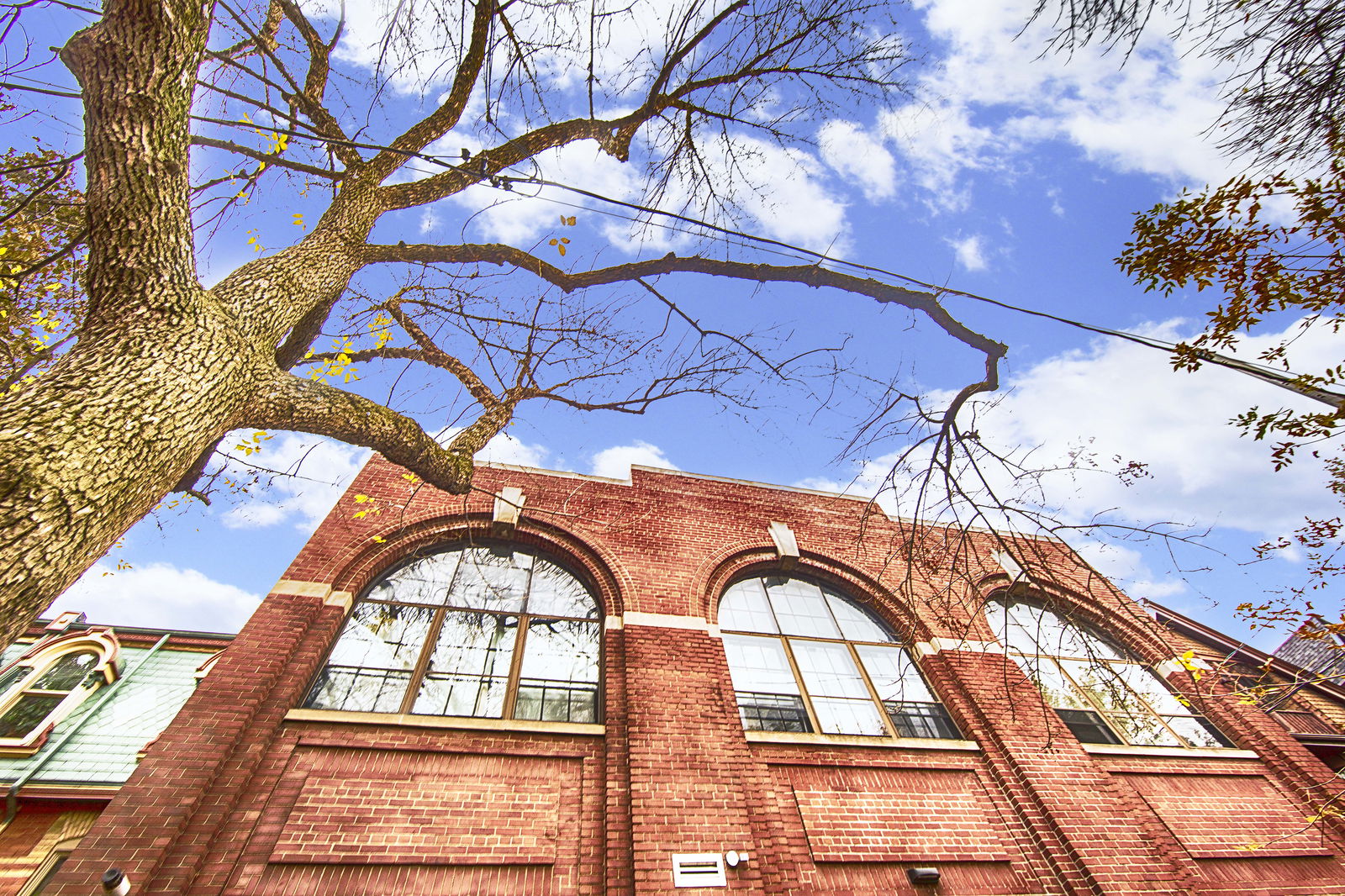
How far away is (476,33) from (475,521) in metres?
5.86

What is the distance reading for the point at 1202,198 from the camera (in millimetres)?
4648

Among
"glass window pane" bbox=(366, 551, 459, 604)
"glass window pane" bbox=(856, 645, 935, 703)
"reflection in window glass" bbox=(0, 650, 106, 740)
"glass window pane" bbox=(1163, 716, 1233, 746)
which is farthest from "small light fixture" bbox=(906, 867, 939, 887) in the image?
"reflection in window glass" bbox=(0, 650, 106, 740)

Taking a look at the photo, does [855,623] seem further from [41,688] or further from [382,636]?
[41,688]

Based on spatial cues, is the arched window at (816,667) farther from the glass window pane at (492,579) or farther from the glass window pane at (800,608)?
the glass window pane at (492,579)

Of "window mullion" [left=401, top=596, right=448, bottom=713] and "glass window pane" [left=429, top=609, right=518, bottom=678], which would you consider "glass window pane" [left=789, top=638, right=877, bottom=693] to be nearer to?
"glass window pane" [left=429, top=609, right=518, bottom=678]

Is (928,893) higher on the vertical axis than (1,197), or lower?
lower

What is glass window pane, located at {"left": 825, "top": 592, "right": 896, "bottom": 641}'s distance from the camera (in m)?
8.85

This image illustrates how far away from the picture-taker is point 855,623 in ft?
29.6

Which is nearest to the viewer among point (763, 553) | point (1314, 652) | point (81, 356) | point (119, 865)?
point (81, 356)

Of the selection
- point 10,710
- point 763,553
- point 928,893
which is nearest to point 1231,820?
point 928,893

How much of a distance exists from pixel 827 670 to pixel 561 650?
143 inches

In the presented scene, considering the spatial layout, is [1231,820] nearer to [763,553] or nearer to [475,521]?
[763,553]

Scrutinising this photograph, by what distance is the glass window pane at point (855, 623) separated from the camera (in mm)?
8852

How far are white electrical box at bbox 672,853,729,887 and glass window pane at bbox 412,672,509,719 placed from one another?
2491 mm
